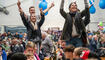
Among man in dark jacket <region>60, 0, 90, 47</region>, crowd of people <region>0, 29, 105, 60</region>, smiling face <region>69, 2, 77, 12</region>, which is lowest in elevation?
crowd of people <region>0, 29, 105, 60</region>

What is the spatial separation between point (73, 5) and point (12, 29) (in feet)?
53.1

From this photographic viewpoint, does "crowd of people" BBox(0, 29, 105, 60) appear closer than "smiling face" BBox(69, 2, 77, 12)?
Yes

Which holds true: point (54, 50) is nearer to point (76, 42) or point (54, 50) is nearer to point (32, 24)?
point (76, 42)

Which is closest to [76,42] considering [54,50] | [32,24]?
[54,50]

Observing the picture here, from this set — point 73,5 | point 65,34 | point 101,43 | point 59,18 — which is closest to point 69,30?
point 65,34

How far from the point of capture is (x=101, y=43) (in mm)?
10875

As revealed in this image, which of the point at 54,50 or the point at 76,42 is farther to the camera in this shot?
the point at 54,50

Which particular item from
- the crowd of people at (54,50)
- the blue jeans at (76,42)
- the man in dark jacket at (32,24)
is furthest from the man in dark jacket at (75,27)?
the man in dark jacket at (32,24)

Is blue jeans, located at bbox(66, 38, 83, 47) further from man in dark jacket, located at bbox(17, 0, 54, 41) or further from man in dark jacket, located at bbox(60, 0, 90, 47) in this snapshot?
man in dark jacket, located at bbox(17, 0, 54, 41)

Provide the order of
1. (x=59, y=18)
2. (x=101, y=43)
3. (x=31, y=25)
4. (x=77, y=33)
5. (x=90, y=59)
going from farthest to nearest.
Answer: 1. (x=59, y=18)
2. (x=101, y=43)
3. (x=31, y=25)
4. (x=77, y=33)
5. (x=90, y=59)

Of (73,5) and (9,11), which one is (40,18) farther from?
(9,11)

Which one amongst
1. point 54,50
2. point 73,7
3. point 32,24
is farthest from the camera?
point 32,24

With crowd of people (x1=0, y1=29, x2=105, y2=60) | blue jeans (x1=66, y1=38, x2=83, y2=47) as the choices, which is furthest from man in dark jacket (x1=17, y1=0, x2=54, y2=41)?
blue jeans (x1=66, y1=38, x2=83, y2=47)

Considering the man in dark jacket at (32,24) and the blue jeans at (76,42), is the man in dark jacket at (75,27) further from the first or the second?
the man in dark jacket at (32,24)
